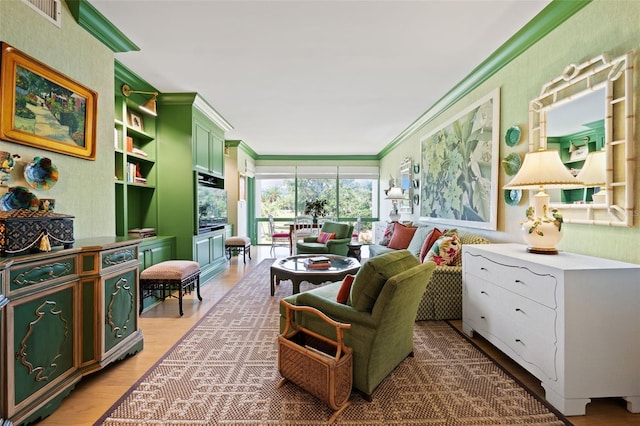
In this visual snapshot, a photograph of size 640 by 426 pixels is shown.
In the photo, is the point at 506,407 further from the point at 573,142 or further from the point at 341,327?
the point at 573,142

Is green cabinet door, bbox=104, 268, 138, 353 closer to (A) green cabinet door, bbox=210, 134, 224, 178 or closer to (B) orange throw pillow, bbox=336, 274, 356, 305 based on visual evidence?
(B) orange throw pillow, bbox=336, 274, 356, 305

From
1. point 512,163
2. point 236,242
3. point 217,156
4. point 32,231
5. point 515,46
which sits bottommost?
point 236,242

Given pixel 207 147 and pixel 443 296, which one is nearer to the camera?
pixel 443 296

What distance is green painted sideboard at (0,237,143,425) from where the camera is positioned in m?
1.48

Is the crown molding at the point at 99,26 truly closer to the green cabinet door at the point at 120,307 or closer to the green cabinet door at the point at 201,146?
the green cabinet door at the point at 201,146

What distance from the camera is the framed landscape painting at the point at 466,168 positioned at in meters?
3.13

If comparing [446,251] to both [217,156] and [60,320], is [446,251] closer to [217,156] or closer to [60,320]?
[60,320]

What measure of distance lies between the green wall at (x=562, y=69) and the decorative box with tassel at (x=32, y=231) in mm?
3496

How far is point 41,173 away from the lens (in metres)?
1.99

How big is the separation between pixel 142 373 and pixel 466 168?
3.86m

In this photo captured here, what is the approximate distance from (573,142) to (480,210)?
1254mm

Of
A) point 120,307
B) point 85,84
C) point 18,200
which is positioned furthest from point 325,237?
point 18,200

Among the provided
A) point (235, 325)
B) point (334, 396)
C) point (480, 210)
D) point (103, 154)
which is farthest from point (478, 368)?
point (103, 154)

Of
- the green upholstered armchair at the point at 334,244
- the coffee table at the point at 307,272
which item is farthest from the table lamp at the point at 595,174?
the green upholstered armchair at the point at 334,244
